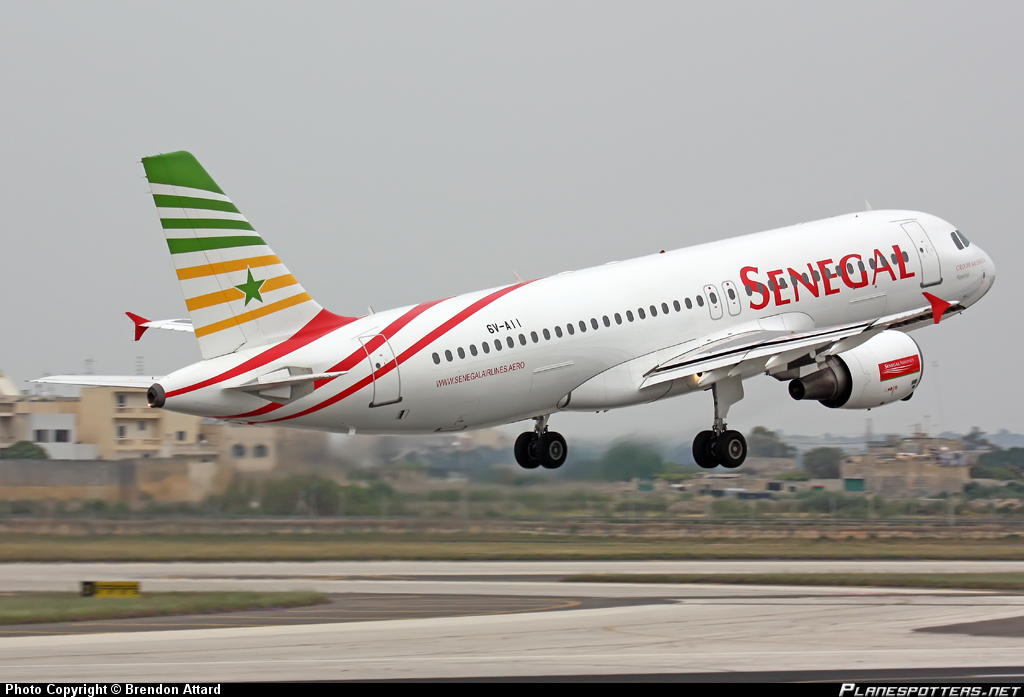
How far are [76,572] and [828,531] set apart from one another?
36.9 meters

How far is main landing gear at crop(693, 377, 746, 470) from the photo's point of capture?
150 ft

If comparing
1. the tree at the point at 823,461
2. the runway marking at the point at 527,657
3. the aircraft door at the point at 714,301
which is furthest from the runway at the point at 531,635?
the tree at the point at 823,461

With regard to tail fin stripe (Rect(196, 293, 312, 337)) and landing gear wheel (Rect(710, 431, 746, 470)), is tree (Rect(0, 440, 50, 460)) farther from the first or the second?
landing gear wheel (Rect(710, 431, 746, 470))

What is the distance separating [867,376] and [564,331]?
1020cm

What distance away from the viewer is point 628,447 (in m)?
62.1

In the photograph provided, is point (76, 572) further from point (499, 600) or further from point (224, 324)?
point (224, 324)

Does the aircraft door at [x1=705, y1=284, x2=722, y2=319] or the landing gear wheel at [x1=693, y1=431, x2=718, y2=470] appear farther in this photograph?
the landing gear wheel at [x1=693, y1=431, x2=718, y2=470]

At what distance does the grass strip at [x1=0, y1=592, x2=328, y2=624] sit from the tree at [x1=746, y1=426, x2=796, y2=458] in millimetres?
38152

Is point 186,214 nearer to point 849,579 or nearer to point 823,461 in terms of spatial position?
point 849,579

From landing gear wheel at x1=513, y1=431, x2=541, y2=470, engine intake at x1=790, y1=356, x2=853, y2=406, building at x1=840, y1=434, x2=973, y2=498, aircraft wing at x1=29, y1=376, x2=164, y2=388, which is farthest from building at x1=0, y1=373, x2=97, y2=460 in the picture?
building at x1=840, y1=434, x2=973, y2=498

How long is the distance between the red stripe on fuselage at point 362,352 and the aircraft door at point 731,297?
32.5 feet

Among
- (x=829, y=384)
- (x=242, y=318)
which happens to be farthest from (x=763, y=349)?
(x=242, y=318)
